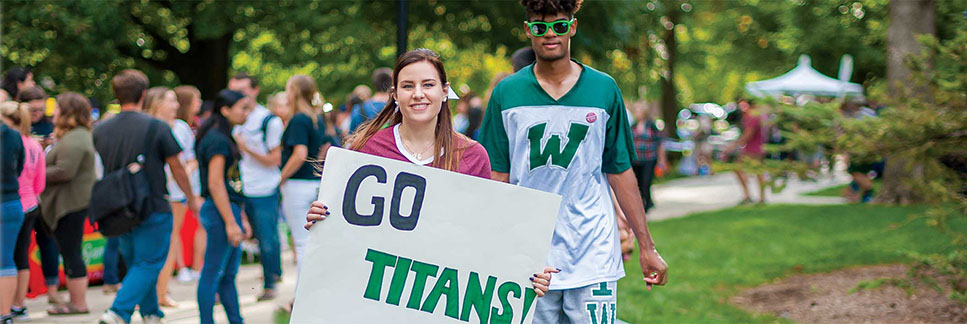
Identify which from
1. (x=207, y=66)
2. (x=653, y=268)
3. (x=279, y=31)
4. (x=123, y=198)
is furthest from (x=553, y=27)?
(x=207, y=66)

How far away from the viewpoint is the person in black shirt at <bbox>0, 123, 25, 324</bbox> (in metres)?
6.55

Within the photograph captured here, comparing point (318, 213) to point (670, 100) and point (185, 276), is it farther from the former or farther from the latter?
point (670, 100)

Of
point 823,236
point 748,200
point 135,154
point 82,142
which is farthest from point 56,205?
point 748,200

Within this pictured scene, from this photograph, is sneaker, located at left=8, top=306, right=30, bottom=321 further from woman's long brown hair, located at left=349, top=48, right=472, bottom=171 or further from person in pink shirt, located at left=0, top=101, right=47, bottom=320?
woman's long brown hair, located at left=349, top=48, right=472, bottom=171

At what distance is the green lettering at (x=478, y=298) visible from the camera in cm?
349

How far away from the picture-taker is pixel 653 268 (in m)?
4.09

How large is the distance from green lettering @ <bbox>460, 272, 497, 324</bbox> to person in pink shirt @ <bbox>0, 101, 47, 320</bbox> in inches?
172

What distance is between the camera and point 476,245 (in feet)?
11.6

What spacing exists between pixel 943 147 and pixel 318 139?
13.5 feet

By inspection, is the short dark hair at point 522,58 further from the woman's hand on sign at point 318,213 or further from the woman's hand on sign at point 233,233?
the woman's hand on sign at point 318,213

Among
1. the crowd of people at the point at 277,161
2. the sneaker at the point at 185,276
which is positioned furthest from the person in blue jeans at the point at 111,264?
the sneaker at the point at 185,276

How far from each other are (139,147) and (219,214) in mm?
628

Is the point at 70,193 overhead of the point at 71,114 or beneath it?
beneath

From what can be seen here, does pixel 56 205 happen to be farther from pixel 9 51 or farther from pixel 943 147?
pixel 9 51
